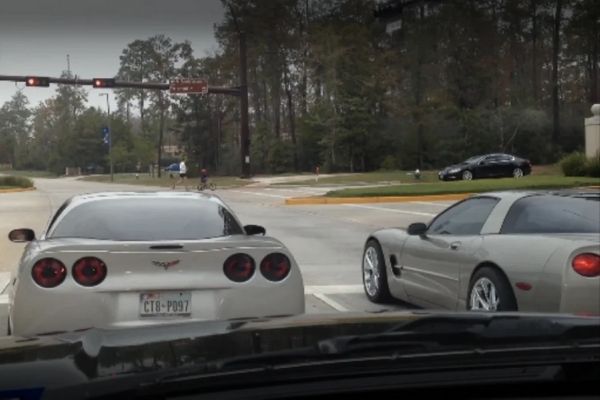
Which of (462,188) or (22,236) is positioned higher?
(22,236)

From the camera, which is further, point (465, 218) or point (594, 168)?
point (594, 168)

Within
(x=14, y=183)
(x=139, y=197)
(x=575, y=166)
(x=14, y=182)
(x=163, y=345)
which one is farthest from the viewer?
(x=14, y=182)

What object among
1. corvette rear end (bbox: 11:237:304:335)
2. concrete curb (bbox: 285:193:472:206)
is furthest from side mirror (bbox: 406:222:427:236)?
concrete curb (bbox: 285:193:472:206)

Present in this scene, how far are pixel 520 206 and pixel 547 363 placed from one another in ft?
16.2

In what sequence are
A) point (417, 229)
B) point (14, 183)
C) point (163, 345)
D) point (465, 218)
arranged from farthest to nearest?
1. point (14, 183)
2. point (417, 229)
3. point (465, 218)
4. point (163, 345)

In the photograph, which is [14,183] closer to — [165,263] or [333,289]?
[333,289]

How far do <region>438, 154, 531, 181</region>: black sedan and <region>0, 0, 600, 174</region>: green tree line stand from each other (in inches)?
619

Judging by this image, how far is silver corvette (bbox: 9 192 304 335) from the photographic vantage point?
17.5 feet

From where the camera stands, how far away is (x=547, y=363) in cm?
216

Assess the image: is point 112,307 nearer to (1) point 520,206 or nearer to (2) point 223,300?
(2) point 223,300

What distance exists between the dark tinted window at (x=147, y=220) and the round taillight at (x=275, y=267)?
61 centimetres

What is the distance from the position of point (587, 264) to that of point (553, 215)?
0.78 m

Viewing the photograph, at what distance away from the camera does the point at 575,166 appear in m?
32.1

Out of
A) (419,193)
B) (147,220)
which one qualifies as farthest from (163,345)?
(419,193)
